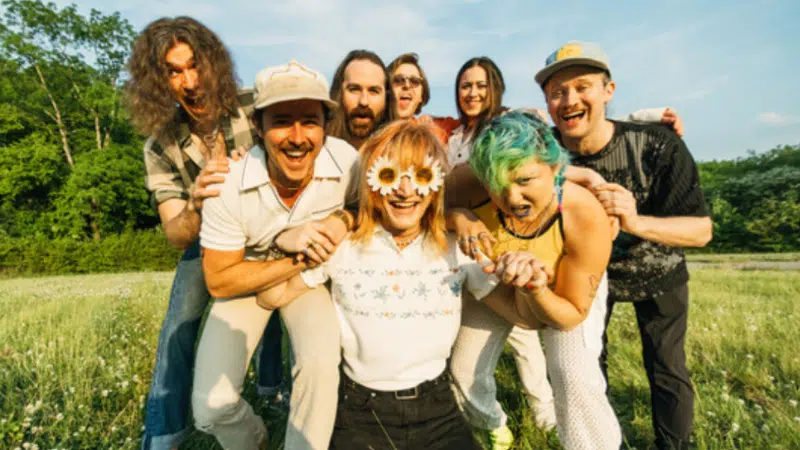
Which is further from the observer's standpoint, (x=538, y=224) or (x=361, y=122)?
(x=361, y=122)

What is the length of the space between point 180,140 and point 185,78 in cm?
44

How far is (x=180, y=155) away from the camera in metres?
3.42

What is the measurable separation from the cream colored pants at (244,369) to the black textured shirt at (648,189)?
2.06m

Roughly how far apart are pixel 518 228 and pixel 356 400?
1406 millimetres

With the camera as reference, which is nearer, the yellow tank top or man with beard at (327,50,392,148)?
the yellow tank top

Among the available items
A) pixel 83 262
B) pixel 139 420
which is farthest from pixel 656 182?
pixel 83 262

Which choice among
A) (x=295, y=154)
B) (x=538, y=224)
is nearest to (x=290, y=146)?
(x=295, y=154)

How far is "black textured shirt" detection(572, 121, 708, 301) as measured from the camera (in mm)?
3080

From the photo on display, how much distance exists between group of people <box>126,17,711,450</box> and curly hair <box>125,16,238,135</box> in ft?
0.05

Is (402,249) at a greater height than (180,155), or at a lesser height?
lesser

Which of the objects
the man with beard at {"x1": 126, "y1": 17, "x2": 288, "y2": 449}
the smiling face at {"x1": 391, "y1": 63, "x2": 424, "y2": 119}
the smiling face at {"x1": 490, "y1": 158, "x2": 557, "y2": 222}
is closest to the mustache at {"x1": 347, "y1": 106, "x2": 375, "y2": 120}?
the smiling face at {"x1": 391, "y1": 63, "x2": 424, "y2": 119}

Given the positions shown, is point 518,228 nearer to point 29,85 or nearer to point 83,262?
point 83,262

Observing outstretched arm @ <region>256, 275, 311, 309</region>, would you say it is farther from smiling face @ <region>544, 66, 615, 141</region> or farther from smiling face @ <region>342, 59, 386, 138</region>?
smiling face @ <region>544, 66, 615, 141</region>

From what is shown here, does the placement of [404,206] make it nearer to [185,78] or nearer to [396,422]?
[396,422]
